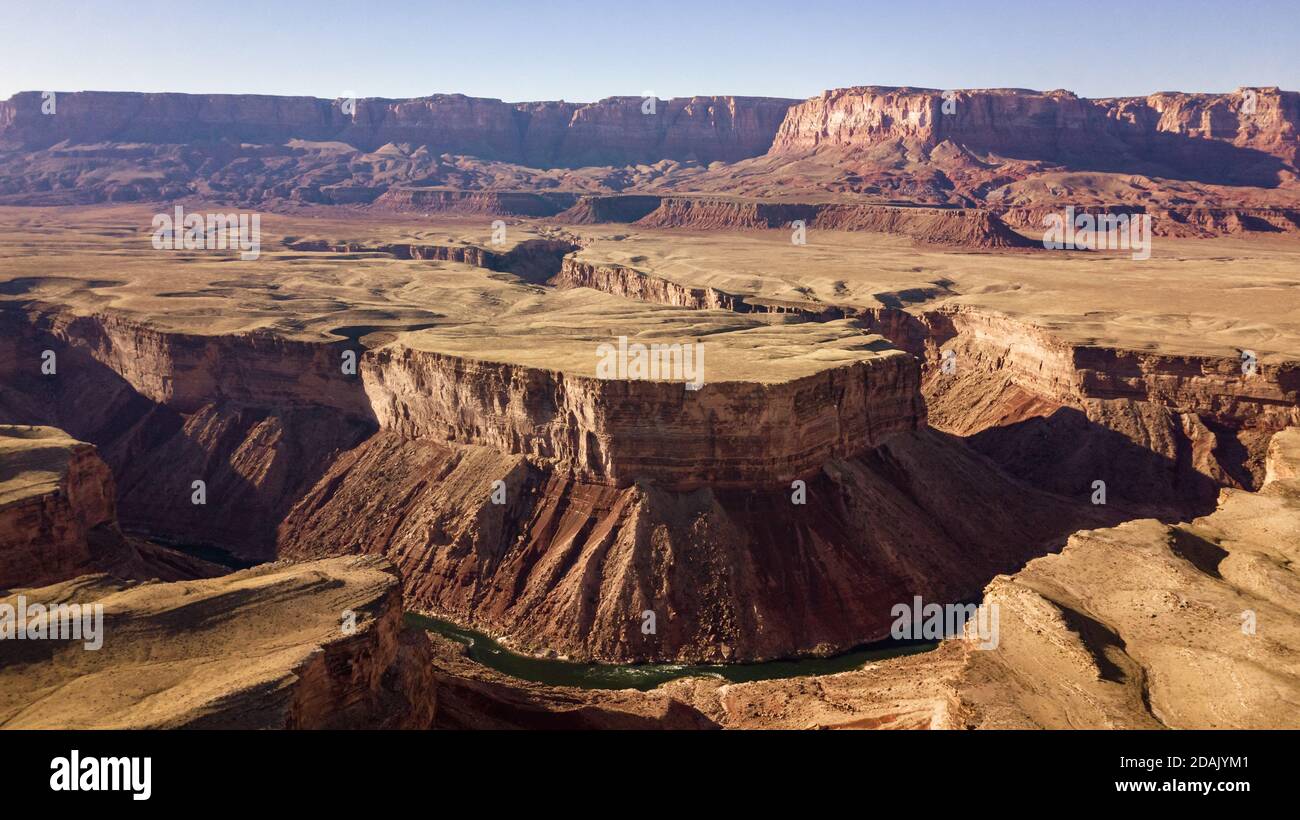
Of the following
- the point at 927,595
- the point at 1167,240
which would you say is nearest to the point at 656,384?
the point at 927,595

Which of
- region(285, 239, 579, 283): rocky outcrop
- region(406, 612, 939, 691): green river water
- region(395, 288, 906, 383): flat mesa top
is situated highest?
region(285, 239, 579, 283): rocky outcrop

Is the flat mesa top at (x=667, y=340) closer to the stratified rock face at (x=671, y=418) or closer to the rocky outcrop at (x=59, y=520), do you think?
the stratified rock face at (x=671, y=418)

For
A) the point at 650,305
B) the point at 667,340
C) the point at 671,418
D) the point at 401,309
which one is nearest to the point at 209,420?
the point at 401,309

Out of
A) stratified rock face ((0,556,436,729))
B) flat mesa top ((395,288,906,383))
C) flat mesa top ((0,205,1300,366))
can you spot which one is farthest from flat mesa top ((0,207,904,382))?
stratified rock face ((0,556,436,729))

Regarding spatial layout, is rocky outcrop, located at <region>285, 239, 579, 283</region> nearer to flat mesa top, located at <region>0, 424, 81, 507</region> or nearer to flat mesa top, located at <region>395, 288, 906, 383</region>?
flat mesa top, located at <region>395, 288, 906, 383</region>

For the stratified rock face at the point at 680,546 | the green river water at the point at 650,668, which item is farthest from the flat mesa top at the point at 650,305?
the green river water at the point at 650,668
